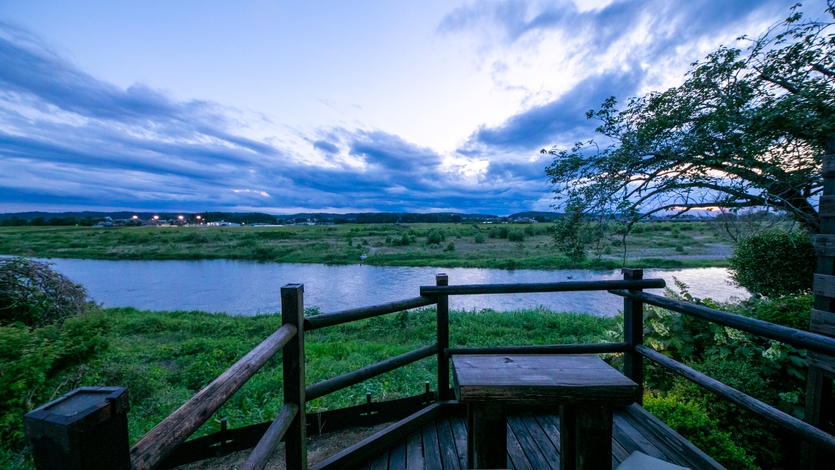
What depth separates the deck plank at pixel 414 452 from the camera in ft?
6.84

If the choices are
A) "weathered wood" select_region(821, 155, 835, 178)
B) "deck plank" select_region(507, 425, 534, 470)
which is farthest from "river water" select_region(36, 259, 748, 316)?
"weathered wood" select_region(821, 155, 835, 178)

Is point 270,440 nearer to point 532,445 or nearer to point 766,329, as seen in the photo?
point 532,445

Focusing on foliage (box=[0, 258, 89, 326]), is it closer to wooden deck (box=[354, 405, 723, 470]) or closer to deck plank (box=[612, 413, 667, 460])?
wooden deck (box=[354, 405, 723, 470])

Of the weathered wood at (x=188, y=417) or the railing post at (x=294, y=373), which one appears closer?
the weathered wood at (x=188, y=417)

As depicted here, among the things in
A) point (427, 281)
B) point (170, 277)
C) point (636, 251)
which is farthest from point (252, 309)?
point (636, 251)

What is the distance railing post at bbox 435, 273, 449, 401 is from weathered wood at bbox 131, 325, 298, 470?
1.38 m

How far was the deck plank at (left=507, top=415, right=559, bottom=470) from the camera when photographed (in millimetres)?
2072

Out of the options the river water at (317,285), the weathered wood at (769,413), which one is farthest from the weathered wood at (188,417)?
the river water at (317,285)

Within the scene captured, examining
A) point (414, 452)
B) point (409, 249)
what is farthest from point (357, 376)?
point (409, 249)

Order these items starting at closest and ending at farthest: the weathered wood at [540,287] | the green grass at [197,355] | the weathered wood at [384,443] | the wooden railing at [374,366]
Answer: the wooden railing at [374,366]
the weathered wood at [384,443]
the weathered wood at [540,287]
the green grass at [197,355]

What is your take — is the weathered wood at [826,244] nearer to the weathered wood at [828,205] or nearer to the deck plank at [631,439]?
the weathered wood at [828,205]

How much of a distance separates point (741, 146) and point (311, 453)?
6466mm

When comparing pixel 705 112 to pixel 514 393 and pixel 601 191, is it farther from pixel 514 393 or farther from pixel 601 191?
pixel 514 393

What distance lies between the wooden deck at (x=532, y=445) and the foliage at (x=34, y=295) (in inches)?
174
